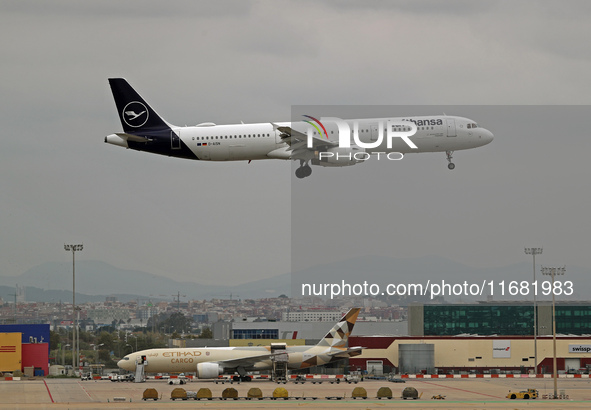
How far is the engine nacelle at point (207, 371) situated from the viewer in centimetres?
12262

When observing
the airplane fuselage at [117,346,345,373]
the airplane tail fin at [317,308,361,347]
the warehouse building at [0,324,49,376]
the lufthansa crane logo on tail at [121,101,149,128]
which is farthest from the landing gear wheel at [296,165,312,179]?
the warehouse building at [0,324,49,376]

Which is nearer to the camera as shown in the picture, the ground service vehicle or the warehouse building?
the ground service vehicle

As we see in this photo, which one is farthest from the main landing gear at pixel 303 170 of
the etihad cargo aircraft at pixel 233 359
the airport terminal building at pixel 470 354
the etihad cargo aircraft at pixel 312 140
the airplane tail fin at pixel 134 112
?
the airport terminal building at pixel 470 354

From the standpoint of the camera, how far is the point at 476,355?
153 meters

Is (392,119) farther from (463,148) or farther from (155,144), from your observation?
(155,144)

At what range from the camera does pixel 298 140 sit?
109 meters

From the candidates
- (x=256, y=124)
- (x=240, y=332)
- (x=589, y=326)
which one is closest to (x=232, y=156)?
(x=256, y=124)

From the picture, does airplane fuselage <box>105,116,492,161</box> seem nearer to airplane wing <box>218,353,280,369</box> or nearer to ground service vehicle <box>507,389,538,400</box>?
airplane wing <box>218,353,280,369</box>

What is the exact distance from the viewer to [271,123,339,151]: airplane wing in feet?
353

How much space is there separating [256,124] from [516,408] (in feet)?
140

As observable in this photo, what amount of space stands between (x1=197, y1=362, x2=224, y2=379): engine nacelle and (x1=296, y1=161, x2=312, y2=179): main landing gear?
29.6 metres

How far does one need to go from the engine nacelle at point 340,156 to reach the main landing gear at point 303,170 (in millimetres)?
1361

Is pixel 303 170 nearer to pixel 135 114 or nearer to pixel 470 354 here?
pixel 135 114

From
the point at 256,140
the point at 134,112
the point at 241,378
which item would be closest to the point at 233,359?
the point at 241,378
